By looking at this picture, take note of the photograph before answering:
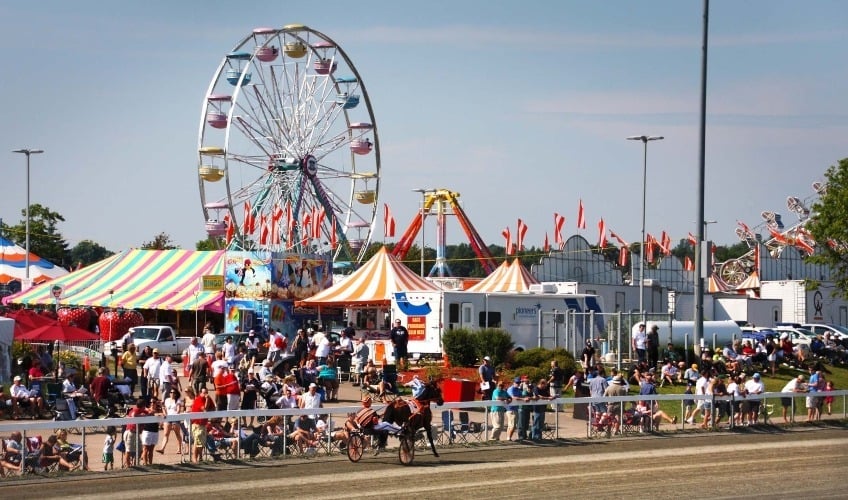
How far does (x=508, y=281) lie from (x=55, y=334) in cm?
2487

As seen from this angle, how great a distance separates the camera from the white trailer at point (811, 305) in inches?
2419

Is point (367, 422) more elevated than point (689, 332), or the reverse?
point (689, 332)

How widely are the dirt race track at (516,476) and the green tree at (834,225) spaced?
26.8 meters

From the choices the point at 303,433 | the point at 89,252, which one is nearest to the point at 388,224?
the point at 303,433

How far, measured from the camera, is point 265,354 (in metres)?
36.4

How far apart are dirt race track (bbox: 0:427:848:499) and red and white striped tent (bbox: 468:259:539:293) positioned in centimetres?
2842

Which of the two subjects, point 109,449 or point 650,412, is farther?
point 650,412

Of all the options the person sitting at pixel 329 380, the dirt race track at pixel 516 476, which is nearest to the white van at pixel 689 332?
the person sitting at pixel 329 380

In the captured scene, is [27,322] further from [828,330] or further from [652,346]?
Answer: [828,330]

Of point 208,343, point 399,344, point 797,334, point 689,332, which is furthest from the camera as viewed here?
point 797,334

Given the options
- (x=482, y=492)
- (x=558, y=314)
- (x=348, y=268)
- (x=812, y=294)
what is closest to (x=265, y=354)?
(x=558, y=314)

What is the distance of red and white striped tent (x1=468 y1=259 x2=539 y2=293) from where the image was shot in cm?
5169

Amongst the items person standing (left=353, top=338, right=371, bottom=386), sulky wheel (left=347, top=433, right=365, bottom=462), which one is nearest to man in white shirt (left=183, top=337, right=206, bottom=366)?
person standing (left=353, top=338, right=371, bottom=386)

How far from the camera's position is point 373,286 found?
144ft
